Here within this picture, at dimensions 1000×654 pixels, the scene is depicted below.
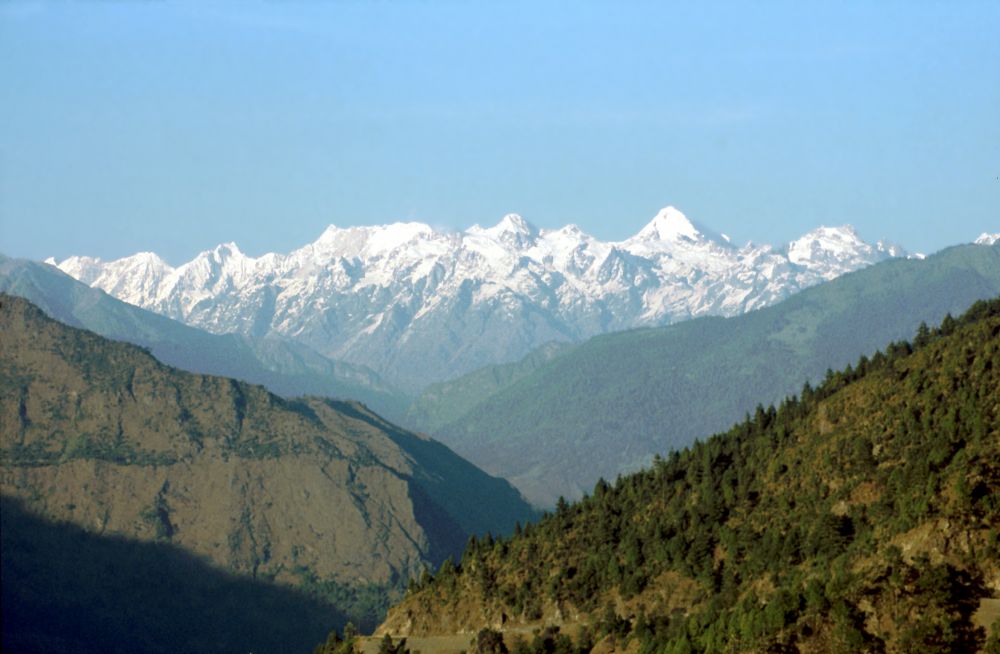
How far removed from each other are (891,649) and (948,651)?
22.3 feet

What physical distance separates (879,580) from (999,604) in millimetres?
13459

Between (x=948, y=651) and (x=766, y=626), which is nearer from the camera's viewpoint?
(x=948, y=651)

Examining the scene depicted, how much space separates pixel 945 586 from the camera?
194m

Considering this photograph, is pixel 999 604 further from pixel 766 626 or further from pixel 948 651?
pixel 766 626

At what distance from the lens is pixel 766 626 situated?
19725cm

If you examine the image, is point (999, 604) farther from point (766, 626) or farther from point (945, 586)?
point (766, 626)

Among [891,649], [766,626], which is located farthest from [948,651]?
[766,626]

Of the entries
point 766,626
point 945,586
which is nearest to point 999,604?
point 945,586

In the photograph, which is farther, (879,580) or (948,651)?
(879,580)

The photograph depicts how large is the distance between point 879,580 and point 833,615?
28.6ft

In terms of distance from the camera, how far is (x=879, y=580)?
200 metres

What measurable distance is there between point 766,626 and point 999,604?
80.8 ft

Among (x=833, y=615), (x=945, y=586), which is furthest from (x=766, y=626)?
(x=945, y=586)

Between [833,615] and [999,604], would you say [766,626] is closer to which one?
[833,615]
